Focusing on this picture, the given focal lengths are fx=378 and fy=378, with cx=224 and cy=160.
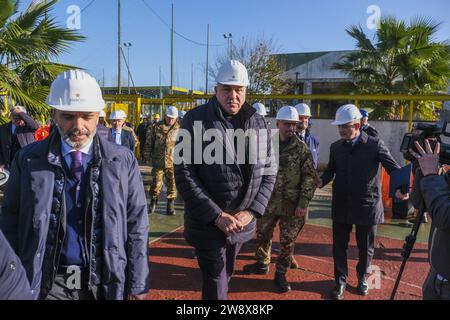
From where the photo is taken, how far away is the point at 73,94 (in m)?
1.92

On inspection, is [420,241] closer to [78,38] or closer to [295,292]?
[295,292]

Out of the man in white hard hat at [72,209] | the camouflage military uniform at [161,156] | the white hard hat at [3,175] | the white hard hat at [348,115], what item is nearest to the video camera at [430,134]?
the white hard hat at [348,115]

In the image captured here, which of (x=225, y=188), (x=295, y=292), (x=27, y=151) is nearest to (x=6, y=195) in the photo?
(x=27, y=151)

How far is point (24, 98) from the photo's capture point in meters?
6.88

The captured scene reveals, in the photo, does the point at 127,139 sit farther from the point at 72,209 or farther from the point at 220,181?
the point at 72,209

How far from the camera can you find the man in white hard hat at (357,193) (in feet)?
12.6

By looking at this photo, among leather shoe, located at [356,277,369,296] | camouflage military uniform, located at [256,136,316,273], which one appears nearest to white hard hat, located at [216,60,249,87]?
camouflage military uniform, located at [256,136,316,273]

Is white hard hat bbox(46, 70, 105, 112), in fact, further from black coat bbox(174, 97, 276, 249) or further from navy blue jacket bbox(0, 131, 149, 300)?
black coat bbox(174, 97, 276, 249)

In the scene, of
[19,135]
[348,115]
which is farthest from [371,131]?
[19,135]

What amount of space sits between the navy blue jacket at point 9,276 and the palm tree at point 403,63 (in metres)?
11.5

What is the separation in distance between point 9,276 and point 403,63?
1210 cm

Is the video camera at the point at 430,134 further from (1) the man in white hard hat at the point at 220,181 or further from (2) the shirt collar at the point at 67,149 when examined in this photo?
(2) the shirt collar at the point at 67,149

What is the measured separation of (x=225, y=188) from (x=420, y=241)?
4.20m

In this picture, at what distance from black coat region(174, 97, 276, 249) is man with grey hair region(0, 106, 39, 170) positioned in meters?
4.00
